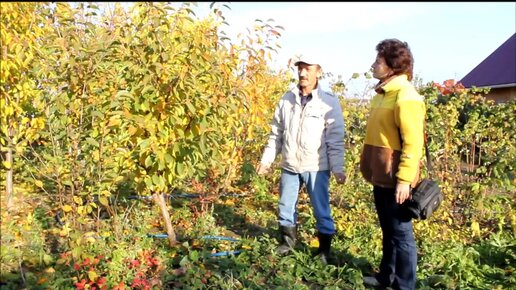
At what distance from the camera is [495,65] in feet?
50.4

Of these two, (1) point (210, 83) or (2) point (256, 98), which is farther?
(2) point (256, 98)

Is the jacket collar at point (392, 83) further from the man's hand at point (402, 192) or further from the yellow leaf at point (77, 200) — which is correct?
the yellow leaf at point (77, 200)

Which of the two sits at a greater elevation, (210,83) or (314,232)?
(210,83)

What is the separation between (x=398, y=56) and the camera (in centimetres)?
300

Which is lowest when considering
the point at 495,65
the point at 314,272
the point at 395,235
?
the point at 314,272

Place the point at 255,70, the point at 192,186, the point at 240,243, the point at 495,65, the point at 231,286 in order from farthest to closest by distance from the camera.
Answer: the point at 495,65
the point at 192,186
the point at 255,70
the point at 240,243
the point at 231,286

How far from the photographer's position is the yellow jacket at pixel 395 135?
2.84 m

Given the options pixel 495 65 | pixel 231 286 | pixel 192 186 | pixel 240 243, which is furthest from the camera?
pixel 495 65

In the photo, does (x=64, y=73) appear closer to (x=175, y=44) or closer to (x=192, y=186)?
(x=175, y=44)

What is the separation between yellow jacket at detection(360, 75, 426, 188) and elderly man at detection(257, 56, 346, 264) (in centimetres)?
42

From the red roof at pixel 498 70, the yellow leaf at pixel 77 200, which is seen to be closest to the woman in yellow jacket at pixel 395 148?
the yellow leaf at pixel 77 200

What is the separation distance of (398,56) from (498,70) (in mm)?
13669

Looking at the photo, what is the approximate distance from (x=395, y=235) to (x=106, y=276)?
193cm

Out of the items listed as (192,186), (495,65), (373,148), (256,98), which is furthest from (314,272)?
(495,65)
